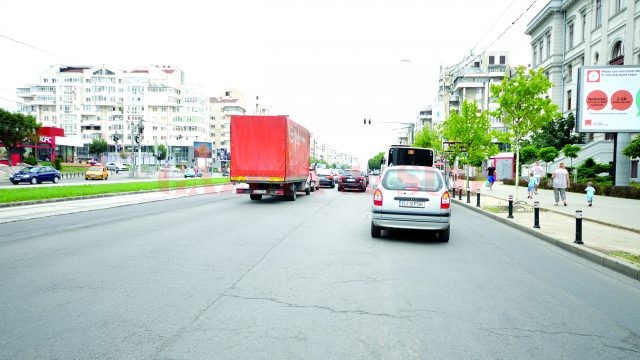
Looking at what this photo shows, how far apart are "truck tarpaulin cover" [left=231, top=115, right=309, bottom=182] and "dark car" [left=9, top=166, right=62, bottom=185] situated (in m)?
25.9

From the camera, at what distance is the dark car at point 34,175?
36.4m

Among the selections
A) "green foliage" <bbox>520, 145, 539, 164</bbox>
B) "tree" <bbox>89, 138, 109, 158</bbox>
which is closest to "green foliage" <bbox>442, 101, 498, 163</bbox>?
"green foliage" <bbox>520, 145, 539, 164</bbox>

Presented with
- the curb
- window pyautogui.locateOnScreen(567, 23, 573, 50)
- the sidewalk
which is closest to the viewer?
the curb

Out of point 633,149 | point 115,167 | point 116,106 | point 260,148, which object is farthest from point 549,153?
point 116,106

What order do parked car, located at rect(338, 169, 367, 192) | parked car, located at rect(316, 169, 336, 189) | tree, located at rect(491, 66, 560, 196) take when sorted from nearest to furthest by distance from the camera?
1. tree, located at rect(491, 66, 560, 196)
2. parked car, located at rect(338, 169, 367, 192)
3. parked car, located at rect(316, 169, 336, 189)

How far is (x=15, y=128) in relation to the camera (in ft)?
176

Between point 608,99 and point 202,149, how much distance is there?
309 ft

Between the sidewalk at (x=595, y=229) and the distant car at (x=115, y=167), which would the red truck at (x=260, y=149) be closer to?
the sidewalk at (x=595, y=229)

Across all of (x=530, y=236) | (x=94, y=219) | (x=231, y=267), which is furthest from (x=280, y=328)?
(x=94, y=219)

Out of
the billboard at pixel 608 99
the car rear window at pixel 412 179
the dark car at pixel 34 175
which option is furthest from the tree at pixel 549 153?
the dark car at pixel 34 175

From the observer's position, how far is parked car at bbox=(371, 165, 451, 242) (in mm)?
9828

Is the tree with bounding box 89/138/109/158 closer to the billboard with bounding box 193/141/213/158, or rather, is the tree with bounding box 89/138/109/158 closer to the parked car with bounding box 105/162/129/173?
the billboard with bounding box 193/141/213/158

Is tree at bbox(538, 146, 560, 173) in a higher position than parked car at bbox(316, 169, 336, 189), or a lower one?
higher

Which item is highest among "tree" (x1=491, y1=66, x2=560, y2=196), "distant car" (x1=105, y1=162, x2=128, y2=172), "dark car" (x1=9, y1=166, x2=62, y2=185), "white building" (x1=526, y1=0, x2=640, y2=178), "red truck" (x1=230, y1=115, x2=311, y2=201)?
"white building" (x1=526, y1=0, x2=640, y2=178)
